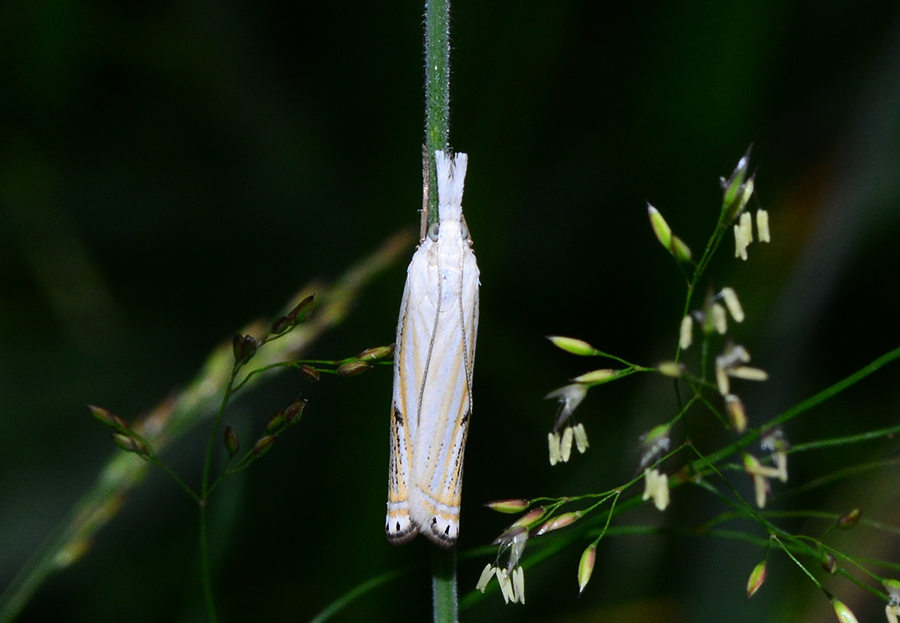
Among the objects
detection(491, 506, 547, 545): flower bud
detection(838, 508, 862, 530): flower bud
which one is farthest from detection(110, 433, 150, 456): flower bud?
detection(838, 508, 862, 530): flower bud

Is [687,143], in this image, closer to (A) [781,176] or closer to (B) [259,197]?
(A) [781,176]

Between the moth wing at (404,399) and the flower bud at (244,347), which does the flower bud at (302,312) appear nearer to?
the flower bud at (244,347)

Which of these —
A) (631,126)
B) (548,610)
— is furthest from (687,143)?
(548,610)

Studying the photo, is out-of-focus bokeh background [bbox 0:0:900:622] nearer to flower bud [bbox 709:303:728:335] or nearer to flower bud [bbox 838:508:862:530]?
flower bud [bbox 838:508:862:530]

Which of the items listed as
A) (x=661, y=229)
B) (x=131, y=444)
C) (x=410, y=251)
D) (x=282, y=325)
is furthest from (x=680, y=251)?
(x=410, y=251)

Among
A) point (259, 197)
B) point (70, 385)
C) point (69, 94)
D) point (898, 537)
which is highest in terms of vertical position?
point (69, 94)

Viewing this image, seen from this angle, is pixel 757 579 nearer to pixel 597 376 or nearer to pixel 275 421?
pixel 597 376
